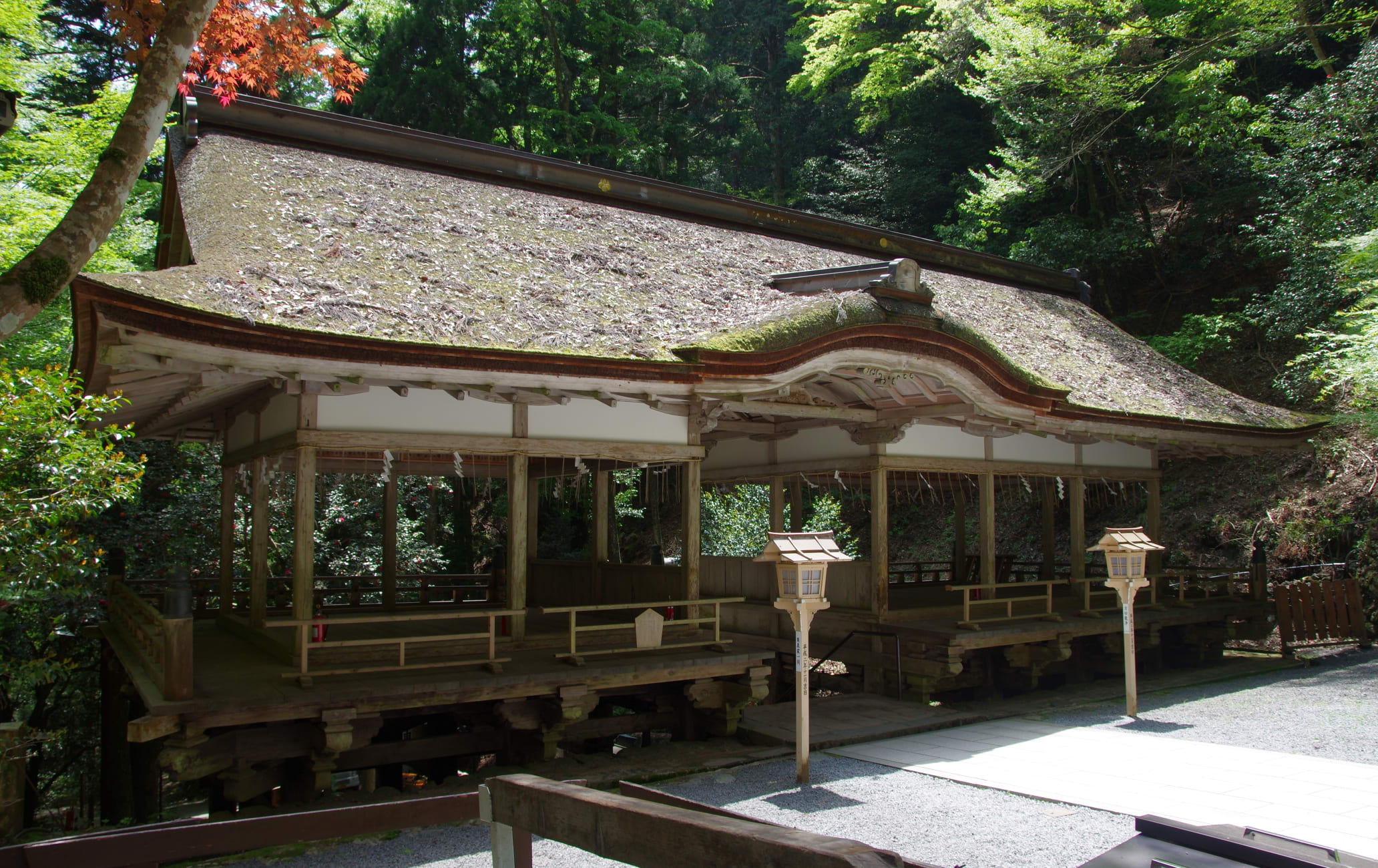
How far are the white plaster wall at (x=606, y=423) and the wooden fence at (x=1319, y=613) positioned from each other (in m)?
10.4

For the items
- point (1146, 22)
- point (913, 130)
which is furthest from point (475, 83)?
point (1146, 22)

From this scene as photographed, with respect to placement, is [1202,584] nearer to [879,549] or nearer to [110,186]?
[879,549]

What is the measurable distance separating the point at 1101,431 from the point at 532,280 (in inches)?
296

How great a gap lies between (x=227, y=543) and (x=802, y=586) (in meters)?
7.08

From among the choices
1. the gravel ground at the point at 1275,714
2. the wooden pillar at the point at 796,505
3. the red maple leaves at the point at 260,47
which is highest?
the red maple leaves at the point at 260,47

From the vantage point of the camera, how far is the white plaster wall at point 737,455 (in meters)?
12.9

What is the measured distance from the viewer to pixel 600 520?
11.7 meters

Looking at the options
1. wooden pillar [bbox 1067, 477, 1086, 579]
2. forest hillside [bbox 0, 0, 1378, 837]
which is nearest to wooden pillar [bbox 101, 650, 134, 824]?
forest hillside [bbox 0, 0, 1378, 837]

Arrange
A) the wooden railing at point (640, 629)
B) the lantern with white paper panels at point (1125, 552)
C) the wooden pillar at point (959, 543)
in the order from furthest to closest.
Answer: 1. the wooden pillar at point (959, 543)
2. the lantern with white paper panels at point (1125, 552)
3. the wooden railing at point (640, 629)

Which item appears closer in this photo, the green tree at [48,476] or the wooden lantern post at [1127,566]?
the green tree at [48,476]

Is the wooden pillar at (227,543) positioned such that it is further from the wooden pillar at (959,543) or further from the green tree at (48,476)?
the wooden pillar at (959,543)

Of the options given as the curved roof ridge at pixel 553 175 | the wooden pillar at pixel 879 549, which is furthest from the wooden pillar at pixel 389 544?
the wooden pillar at pixel 879 549

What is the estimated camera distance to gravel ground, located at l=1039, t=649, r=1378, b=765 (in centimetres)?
841

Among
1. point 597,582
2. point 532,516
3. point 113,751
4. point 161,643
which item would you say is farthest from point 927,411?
point 113,751
